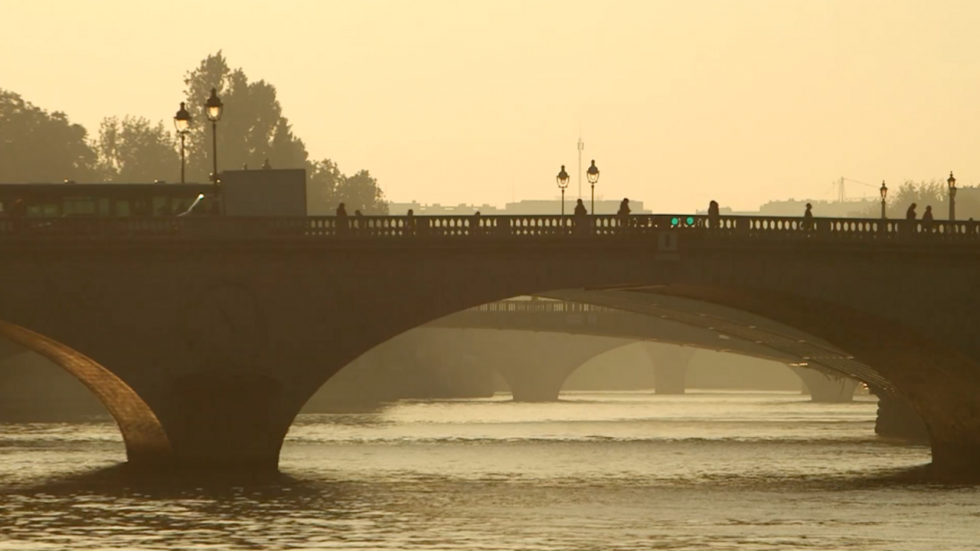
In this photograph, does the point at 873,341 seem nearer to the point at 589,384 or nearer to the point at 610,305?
the point at 610,305

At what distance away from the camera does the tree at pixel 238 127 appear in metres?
142

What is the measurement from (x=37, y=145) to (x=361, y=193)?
27678 millimetres

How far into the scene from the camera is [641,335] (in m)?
97.7

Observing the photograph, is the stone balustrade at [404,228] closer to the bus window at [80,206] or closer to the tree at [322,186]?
the bus window at [80,206]

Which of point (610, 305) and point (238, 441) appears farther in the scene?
point (610, 305)

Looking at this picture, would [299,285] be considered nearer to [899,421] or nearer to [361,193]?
[899,421]

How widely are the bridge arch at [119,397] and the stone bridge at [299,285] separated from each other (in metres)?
0.11

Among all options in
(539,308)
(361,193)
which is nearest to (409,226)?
(539,308)

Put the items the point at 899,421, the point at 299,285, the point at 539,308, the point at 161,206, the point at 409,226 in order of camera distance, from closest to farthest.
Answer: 1. the point at 299,285
2. the point at 409,226
3. the point at 161,206
4. the point at 899,421
5. the point at 539,308

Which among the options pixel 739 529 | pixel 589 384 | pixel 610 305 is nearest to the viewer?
pixel 739 529

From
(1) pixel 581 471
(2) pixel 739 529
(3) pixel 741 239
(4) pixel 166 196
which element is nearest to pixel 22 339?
(4) pixel 166 196

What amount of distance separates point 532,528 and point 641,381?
489 feet

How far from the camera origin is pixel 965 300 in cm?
5759

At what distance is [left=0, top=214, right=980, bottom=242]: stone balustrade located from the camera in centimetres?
5306
